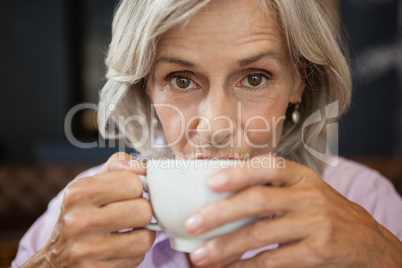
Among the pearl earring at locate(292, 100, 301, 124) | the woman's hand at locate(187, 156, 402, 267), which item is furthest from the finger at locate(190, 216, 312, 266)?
the pearl earring at locate(292, 100, 301, 124)

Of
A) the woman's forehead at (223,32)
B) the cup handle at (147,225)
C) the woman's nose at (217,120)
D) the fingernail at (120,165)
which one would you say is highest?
the woman's forehead at (223,32)

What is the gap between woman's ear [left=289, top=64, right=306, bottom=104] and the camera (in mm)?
1156

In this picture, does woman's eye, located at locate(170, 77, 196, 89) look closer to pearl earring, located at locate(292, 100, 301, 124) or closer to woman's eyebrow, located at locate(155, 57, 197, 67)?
woman's eyebrow, located at locate(155, 57, 197, 67)

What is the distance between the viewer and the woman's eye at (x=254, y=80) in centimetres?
103

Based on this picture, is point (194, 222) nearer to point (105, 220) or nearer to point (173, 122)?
point (105, 220)

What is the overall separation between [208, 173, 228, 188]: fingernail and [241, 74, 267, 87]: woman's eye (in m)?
0.45

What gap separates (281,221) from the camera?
2.10ft

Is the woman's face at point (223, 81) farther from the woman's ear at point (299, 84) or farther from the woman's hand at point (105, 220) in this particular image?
the woman's hand at point (105, 220)

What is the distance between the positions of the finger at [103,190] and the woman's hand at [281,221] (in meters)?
0.13

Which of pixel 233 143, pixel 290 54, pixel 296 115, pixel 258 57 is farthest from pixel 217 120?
pixel 296 115

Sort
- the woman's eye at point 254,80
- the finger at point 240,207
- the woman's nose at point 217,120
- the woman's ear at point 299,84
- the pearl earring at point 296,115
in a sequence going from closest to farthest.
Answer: the finger at point 240,207 < the woman's nose at point 217,120 < the woman's eye at point 254,80 < the woman's ear at point 299,84 < the pearl earring at point 296,115

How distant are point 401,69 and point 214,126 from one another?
4.52 metres

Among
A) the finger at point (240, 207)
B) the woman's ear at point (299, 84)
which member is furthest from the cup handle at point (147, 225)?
the woman's ear at point (299, 84)

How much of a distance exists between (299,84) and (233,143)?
353mm
